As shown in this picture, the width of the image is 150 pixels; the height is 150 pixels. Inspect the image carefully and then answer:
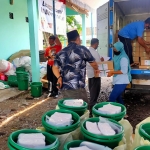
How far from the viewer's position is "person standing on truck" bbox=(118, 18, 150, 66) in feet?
15.2

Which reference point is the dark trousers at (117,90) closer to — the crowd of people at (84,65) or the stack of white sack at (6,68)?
the crowd of people at (84,65)

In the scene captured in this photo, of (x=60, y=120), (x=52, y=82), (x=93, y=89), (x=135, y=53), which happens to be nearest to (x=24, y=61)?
(x=52, y=82)

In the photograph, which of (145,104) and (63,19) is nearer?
(145,104)

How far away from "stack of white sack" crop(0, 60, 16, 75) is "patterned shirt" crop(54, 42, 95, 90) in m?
4.31

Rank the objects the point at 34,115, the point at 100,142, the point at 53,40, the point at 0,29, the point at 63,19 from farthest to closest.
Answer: the point at 63,19 → the point at 0,29 → the point at 53,40 → the point at 34,115 → the point at 100,142

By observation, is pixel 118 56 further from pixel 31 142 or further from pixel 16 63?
pixel 16 63

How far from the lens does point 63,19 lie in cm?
871

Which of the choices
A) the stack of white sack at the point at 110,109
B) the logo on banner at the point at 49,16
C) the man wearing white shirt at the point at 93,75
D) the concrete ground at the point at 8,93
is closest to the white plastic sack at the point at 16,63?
the concrete ground at the point at 8,93

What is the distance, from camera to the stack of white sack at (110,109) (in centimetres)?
181

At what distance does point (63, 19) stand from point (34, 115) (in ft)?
18.0

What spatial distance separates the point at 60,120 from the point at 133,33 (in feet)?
12.6

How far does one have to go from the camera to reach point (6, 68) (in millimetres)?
6781

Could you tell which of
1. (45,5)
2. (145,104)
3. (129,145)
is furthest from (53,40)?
(129,145)

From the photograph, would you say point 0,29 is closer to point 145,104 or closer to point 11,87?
point 11,87
